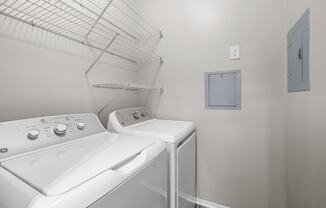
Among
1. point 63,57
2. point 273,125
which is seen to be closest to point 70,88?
point 63,57

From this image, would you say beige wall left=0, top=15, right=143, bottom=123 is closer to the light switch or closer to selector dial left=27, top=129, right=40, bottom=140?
selector dial left=27, top=129, right=40, bottom=140

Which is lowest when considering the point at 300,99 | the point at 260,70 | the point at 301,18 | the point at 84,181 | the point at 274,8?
the point at 84,181

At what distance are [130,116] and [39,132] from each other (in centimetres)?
72

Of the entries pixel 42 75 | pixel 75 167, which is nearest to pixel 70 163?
pixel 75 167

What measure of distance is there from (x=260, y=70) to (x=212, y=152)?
891 mm

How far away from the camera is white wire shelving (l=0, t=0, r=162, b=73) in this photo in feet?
3.17

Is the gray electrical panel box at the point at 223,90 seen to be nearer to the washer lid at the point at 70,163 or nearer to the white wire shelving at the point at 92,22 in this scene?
the white wire shelving at the point at 92,22

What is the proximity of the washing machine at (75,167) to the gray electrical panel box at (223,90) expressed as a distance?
855 mm

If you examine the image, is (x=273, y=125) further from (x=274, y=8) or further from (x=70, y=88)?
(x=70, y=88)

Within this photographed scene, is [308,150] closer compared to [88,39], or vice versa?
[308,150]

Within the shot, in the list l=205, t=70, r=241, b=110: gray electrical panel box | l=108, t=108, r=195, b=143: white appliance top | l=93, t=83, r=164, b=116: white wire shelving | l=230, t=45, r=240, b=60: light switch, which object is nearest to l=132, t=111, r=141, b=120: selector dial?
l=108, t=108, r=195, b=143: white appliance top

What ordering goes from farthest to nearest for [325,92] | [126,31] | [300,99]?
[126,31] → [300,99] → [325,92]

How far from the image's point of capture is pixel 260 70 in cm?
137

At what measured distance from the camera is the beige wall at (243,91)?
1340 millimetres
